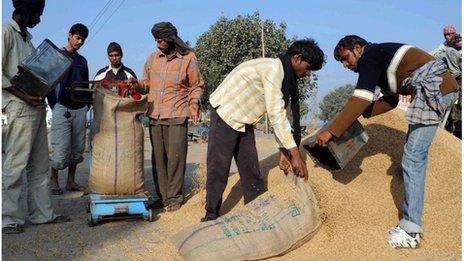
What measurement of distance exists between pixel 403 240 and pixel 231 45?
835 inches

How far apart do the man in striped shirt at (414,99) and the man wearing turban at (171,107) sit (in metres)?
1.78

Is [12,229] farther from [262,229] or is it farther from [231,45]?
[231,45]

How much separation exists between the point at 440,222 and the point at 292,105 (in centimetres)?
142

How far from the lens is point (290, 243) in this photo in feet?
11.4

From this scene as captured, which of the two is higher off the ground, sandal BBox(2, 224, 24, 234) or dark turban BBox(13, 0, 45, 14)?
dark turban BBox(13, 0, 45, 14)

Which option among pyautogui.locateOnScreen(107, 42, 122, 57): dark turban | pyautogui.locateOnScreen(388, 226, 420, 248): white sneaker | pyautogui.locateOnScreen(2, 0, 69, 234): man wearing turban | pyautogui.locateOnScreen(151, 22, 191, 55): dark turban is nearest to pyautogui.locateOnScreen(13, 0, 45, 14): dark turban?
pyautogui.locateOnScreen(2, 0, 69, 234): man wearing turban

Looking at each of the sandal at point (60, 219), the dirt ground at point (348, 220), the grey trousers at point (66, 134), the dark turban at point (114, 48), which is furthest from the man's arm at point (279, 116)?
the grey trousers at point (66, 134)

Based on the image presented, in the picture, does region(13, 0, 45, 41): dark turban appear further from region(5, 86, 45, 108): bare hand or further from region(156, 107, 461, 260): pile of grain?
region(156, 107, 461, 260): pile of grain

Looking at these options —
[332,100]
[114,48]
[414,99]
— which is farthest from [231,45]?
[332,100]

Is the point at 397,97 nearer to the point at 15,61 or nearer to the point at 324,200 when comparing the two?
the point at 324,200

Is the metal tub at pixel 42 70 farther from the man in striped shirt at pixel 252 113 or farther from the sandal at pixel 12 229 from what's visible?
the man in striped shirt at pixel 252 113

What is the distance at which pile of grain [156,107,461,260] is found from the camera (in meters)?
3.51

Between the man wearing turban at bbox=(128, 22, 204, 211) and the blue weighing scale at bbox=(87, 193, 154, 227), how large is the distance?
0.41 m

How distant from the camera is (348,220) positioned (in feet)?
12.5
